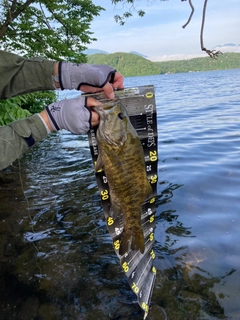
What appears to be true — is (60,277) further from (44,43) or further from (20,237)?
(44,43)

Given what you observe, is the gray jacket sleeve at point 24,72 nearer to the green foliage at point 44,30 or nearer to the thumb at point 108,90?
the thumb at point 108,90

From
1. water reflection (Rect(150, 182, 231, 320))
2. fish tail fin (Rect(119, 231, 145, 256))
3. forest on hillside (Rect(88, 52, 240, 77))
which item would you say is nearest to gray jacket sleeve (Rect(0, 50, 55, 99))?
fish tail fin (Rect(119, 231, 145, 256))

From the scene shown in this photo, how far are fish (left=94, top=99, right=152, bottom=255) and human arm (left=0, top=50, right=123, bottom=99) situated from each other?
0.35 m

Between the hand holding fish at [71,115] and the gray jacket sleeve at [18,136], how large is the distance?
0.30 feet

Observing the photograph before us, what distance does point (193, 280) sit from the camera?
421 cm

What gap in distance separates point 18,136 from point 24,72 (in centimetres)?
87

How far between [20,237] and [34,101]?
1123cm

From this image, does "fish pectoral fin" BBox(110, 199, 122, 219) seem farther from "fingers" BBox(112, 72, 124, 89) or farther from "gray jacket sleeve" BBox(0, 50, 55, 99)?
"gray jacket sleeve" BBox(0, 50, 55, 99)

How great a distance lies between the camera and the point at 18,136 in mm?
2598

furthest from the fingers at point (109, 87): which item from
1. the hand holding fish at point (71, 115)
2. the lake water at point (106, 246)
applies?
the lake water at point (106, 246)

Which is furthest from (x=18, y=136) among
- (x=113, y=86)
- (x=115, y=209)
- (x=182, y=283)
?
(x=182, y=283)

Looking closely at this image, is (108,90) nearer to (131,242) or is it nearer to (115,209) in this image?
(115,209)

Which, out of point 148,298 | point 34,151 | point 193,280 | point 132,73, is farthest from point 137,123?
point 132,73

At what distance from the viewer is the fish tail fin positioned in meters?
3.37
